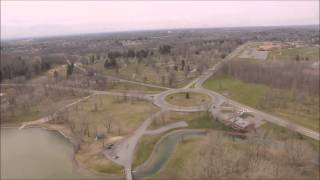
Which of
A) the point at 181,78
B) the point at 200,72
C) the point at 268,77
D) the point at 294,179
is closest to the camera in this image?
the point at 294,179

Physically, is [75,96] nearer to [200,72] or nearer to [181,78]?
[181,78]

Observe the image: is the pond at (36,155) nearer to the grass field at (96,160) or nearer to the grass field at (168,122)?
the grass field at (96,160)

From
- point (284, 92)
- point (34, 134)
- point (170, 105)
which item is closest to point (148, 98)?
point (170, 105)

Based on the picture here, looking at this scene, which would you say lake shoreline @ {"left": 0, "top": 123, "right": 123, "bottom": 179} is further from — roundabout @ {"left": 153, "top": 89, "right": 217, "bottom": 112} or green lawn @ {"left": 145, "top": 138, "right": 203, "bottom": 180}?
roundabout @ {"left": 153, "top": 89, "right": 217, "bottom": 112}

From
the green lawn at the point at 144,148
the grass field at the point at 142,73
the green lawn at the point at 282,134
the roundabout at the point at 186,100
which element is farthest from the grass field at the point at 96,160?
the grass field at the point at 142,73

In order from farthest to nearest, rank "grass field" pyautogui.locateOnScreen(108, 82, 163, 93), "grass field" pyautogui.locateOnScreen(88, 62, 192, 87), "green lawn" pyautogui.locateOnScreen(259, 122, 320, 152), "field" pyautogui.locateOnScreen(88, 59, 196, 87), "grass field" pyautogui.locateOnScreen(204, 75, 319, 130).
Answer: "grass field" pyautogui.locateOnScreen(88, 62, 192, 87) < "field" pyautogui.locateOnScreen(88, 59, 196, 87) < "grass field" pyautogui.locateOnScreen(108, 82, 163, 93) < "grass field" pyautogui.locateOnScreen(204, 75, 319, 130) < "green lawn" pyautogui.locateOnScreen(259, 122, 320, 152)

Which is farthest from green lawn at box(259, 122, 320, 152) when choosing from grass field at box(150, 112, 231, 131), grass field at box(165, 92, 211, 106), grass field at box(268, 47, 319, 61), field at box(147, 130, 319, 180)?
grass field at box(268, 47, 319, 61)

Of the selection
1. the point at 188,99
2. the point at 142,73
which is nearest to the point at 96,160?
the point at 188,99
